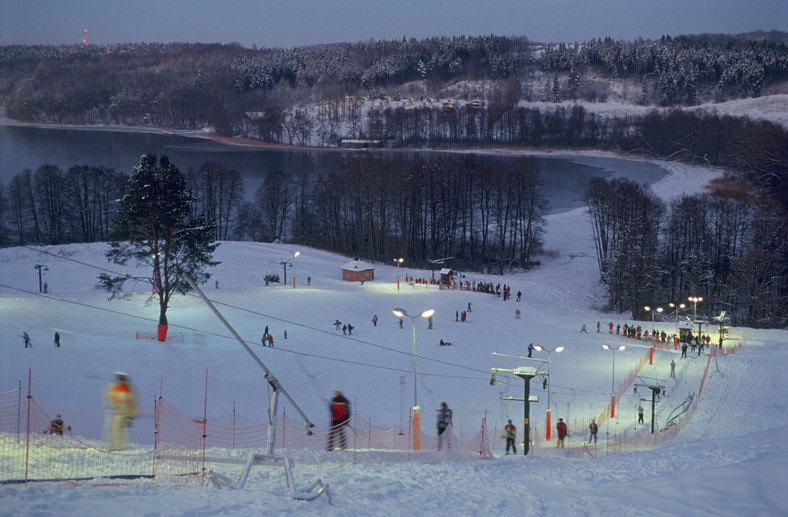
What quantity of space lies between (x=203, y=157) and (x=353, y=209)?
132 feet

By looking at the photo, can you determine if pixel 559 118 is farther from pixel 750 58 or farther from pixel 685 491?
pixel 685 491

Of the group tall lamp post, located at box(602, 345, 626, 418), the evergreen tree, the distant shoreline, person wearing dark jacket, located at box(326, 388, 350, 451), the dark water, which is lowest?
tall lamp post, located at box(602, 345, 626, 418)

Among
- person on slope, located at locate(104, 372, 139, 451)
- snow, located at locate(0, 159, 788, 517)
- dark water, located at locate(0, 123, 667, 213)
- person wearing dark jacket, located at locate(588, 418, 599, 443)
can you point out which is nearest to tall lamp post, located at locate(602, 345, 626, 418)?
snow, located at locate(0, 159, 788, 517)

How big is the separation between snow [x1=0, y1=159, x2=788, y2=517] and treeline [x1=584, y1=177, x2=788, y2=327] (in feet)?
10.7

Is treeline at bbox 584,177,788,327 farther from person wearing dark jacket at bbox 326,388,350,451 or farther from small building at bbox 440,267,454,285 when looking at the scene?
person wearing dark jacket at bbox 326,388,350,451

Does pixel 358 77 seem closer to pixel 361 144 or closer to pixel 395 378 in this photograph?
pixel 361 144

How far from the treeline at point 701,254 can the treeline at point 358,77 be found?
1749 inches

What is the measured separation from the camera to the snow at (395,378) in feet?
29.1

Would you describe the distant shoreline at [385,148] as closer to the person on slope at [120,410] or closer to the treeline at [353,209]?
the treeline at [353,209]

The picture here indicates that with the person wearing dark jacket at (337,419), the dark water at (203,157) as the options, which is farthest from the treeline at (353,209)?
the person wearing dark jacket at (337,419)

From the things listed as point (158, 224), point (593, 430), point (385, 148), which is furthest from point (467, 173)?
point (385, 148)

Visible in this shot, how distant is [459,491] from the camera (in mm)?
9594

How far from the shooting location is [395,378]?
23.2m

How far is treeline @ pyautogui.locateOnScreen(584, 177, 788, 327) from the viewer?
→ 4319 cm
